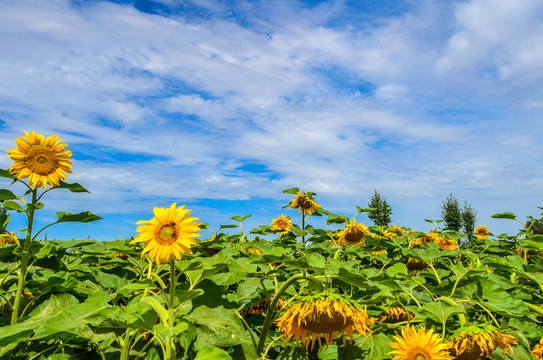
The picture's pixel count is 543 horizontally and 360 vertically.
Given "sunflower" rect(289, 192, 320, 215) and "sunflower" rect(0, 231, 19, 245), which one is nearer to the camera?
"sunflower" rect(0, 231, 19, 245)

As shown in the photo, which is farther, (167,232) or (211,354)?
(167,232)

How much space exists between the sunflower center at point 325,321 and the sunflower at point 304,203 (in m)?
3.81

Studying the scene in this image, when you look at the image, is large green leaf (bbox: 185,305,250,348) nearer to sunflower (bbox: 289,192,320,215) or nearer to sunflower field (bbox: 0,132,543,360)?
sunflower field (bbox: 0,132,543,360)

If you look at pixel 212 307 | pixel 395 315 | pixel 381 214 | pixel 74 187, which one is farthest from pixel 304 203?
pixel 381 214

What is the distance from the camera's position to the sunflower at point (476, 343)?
1882 mm

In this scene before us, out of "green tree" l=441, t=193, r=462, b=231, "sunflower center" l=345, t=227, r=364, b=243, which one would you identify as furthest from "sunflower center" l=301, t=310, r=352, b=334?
"green tree" l=441, t=193, r=462, b=231

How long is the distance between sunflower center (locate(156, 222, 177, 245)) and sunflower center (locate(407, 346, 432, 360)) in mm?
1277

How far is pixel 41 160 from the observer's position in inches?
110

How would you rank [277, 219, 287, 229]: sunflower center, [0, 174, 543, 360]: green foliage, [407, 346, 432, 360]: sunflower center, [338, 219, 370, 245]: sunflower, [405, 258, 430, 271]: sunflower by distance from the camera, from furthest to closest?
[277, 219, 287, 229]: sunflower center, [338, 219, 370, 245]: sunflower, [405, 258, 430, 271]: sunflower, [407, 346, 432, 360]: sunflower center, [0, 174, 543, 360]: green foliage

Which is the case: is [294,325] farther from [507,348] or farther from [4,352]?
[4,352]

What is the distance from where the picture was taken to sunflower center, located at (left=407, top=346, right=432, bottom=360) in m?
1.92

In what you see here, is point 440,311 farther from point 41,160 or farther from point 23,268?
point 41,160

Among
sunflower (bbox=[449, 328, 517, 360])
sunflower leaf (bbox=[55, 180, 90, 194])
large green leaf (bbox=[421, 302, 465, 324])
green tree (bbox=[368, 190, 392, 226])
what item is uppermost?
green tree (bbox=[368, 190, 392, 226])

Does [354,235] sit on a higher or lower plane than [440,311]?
higher
